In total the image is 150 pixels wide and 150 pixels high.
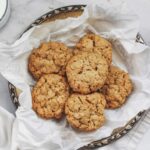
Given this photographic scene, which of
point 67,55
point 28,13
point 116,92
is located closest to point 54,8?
point 28,13

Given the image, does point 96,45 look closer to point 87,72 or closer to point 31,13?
point 87,72

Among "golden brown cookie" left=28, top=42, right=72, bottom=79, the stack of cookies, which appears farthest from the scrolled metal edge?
"golden brown cookie" left=28, top=42, right=72, bottom=79

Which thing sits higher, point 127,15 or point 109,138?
point 127,15

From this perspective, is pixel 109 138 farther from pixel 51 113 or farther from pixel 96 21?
pixel 96 21

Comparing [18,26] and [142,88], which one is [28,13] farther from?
[142,88]

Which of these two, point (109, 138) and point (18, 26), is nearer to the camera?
point (109, 138)

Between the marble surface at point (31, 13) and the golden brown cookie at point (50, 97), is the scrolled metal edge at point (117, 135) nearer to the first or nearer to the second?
the golden brown cookie at point (50, 97)

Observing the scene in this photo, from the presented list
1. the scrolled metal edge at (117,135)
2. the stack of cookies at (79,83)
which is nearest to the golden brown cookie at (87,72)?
the stack of cookies at (79,83)
